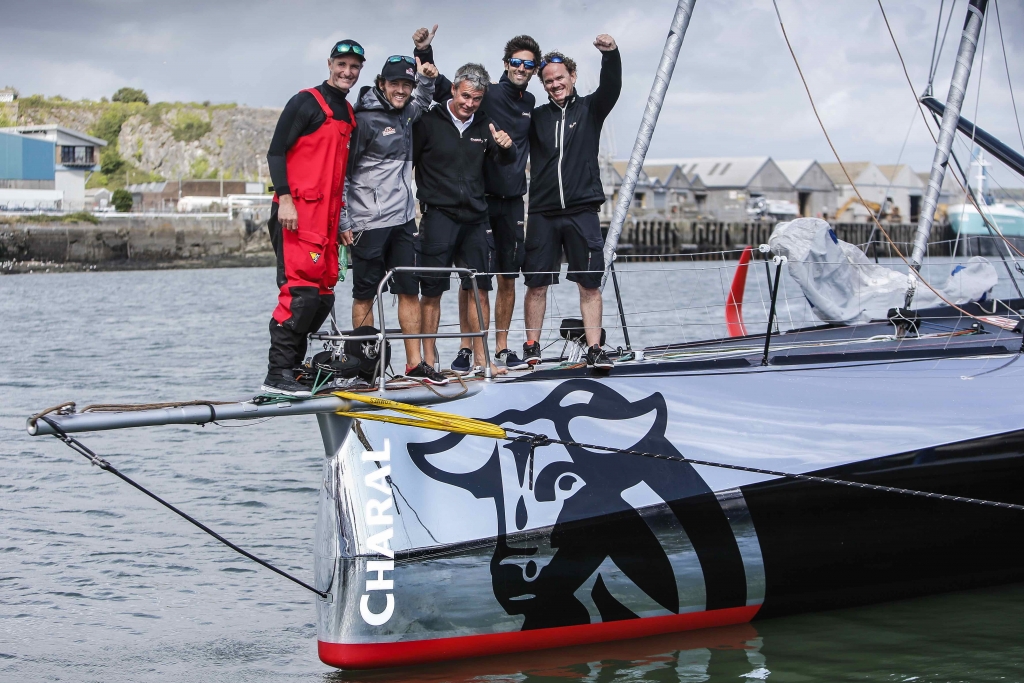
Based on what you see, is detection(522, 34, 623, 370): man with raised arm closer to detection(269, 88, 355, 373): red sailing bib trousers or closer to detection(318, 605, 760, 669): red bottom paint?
detection(269, 88, 355, 373): red sailing bib trousers

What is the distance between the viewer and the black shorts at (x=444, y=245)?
5.79 meters

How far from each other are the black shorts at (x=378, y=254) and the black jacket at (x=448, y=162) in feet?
0.70

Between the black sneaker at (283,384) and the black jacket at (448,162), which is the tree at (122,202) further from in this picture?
the black sneaker at (283,384)

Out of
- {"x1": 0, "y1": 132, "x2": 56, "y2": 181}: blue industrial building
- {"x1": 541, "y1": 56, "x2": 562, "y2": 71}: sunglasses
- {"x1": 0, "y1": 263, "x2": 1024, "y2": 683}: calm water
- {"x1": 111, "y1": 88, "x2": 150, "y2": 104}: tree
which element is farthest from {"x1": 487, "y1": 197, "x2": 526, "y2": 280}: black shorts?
{"x1": 111, "y1": 88, "x2": 150, "y2": 104}: tree

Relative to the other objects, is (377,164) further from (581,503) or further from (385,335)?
(581,503)

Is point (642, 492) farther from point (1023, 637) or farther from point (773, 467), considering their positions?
point (1023, 637)

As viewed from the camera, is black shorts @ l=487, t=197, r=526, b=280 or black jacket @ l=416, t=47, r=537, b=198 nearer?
black jacket @ l=416, t=47, r=537, b=198

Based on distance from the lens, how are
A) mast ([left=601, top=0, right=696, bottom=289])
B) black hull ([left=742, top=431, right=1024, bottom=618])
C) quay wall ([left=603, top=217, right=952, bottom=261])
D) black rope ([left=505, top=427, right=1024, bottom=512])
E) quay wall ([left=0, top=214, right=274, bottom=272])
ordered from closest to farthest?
1. black rope ([left=505, top=427, right=1024, bottom=512])
2. black hull ([left=742, top=431, right=1024, bottom=618])
3. mast ([left=601, top=0, right=696, bottom=289])
4. quay wall ([left=0, top=214, right=274, bottom=272])
5. quay wall ([left=603, top=217, right=952, bottom=261])

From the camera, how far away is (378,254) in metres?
Result: 5.67

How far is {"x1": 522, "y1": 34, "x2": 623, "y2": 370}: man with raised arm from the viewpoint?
236 inches

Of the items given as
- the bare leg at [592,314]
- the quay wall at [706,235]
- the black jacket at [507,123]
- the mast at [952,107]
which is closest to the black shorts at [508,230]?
the black jacket at [507,123]

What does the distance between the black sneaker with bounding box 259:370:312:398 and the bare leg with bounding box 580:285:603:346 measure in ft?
5.31

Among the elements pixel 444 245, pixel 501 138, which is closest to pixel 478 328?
pixel 444 245

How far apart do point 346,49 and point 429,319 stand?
4.89ft
